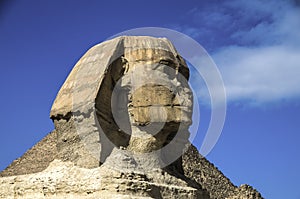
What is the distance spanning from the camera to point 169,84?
9.27 metres

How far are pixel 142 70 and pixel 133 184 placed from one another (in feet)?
4.31

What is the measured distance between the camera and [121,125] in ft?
30.0

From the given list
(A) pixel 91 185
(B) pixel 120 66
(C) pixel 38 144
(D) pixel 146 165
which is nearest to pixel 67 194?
(A) pixel 91 185

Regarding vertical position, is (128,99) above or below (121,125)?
above

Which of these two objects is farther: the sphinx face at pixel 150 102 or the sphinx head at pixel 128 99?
the sphinx face at pixel 150 102

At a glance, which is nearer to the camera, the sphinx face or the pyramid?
the pyramid

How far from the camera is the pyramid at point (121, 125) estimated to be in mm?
8836

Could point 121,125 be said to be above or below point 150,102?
below

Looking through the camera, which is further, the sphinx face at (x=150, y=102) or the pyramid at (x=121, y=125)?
the sphinx face at (x=150, y=102)

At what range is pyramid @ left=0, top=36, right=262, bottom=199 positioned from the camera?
8.84 m

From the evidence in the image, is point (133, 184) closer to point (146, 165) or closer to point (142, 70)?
point (146, 165)

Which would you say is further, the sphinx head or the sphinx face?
the sphinx face

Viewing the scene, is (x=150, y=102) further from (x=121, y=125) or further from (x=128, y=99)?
(x=121, y=125)

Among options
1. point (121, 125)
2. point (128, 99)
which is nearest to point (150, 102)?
point (128, 99)
